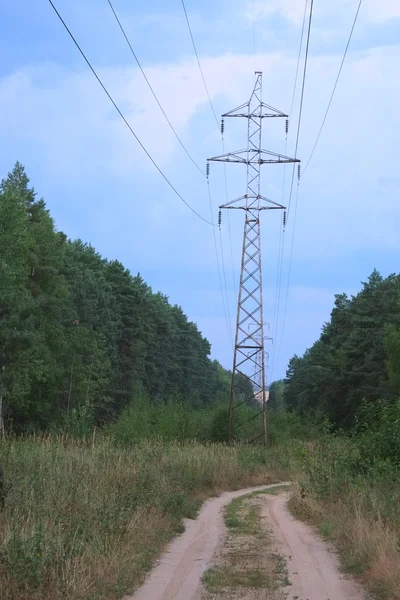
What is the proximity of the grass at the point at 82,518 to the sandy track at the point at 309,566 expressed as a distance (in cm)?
213

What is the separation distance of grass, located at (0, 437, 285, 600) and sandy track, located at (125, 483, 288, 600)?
226 millimetres

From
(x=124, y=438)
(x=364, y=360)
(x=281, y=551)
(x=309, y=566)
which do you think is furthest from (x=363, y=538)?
(x=364, y=360)

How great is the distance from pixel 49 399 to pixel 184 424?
1614 centimetres

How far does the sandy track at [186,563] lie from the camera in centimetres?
997

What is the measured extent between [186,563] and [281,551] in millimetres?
2166

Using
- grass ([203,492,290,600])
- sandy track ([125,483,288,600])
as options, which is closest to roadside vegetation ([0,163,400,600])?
sandy track ([125,483,288,600])

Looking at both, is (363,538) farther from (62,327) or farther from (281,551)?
(62,327)

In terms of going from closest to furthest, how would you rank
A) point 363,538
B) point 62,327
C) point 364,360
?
point 363,538 → point 62,327 → point 364,360

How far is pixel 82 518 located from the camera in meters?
11.7

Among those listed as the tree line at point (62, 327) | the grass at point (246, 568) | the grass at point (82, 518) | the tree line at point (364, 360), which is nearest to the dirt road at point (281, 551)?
the grass at point (246, 568)

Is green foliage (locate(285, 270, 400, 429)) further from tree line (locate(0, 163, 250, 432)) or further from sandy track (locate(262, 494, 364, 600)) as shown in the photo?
sandy track (locate(262, 494, 364, 600))

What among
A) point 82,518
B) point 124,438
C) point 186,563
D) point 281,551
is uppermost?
point 124,438

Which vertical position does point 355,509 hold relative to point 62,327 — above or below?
below

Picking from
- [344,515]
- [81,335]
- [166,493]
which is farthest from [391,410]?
[81,335]
